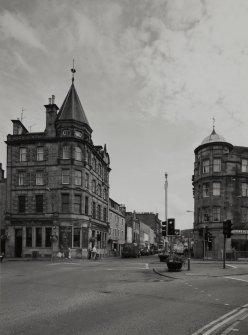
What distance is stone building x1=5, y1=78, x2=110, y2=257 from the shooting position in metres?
56.5

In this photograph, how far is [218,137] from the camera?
60.4m

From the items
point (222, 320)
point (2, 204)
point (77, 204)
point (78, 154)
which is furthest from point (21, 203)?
point (222, 320)

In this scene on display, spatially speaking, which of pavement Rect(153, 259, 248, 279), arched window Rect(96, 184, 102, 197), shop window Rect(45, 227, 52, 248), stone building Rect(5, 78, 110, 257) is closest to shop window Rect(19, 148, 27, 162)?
stone building Rect(5, 78, 110, 257)

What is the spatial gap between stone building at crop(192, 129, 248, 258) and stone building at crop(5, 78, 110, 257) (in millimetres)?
15246

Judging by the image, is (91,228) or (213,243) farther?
(91,228)

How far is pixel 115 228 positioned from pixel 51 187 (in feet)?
96.5

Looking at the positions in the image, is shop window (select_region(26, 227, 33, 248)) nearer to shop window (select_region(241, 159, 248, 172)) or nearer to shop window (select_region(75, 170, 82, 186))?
shop window (select_region(75, 170, 82, 186))

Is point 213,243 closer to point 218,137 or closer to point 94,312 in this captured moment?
point 218,137

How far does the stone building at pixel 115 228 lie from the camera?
79312 mm

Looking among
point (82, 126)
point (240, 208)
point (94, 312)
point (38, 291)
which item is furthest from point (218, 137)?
point (94, 312)

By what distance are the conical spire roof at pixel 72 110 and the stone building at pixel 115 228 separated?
24.4 metres

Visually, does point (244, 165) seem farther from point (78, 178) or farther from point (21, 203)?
Result: point (21, 203)

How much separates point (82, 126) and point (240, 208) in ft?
80.1

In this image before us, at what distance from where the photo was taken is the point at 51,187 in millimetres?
57500
